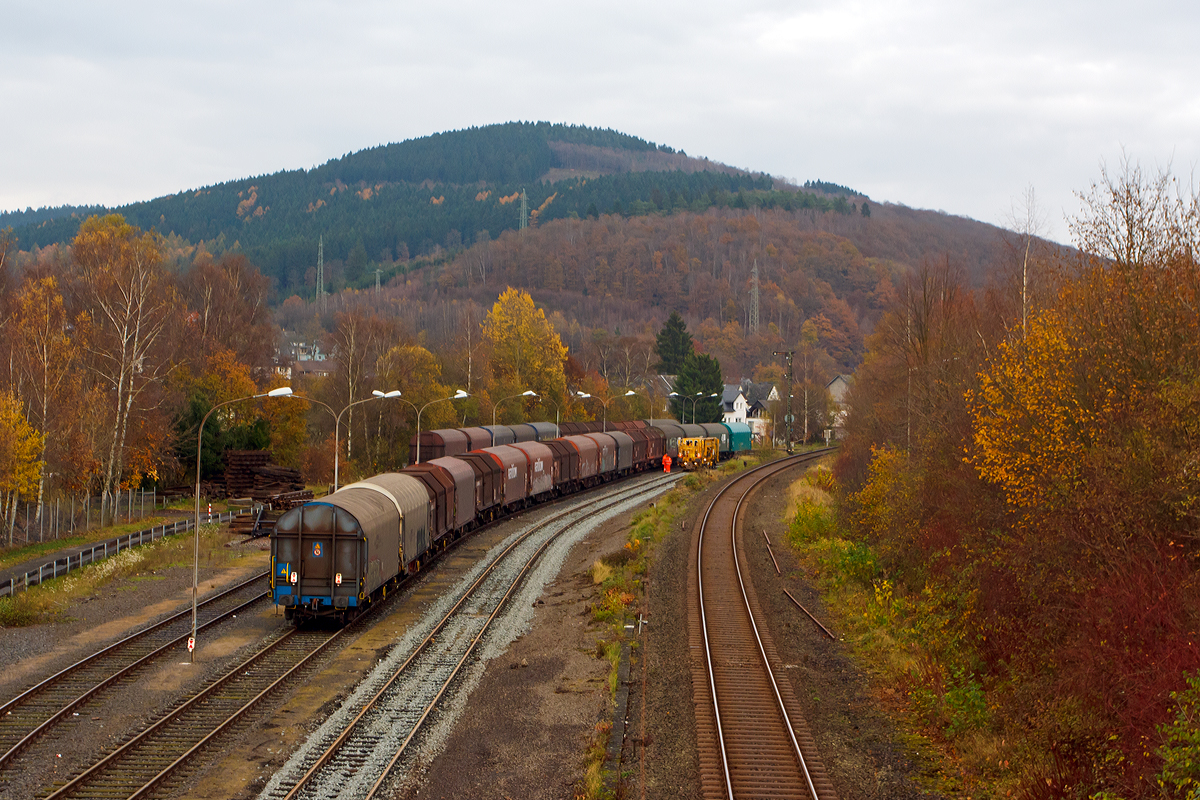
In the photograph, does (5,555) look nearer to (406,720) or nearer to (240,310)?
(406,720)

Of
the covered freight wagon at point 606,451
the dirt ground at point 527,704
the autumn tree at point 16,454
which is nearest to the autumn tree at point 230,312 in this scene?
the autumn tree at point 16,454

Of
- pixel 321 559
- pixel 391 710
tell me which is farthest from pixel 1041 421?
pixel 321 559

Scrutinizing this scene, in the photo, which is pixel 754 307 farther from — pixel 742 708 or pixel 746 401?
pixel 742 708

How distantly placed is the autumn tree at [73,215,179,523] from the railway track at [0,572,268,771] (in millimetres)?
22847

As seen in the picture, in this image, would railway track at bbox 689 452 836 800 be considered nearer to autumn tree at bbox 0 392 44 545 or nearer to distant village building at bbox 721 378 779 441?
autumn tree at bbox 0 392 44 545

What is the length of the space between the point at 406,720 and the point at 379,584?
918cm

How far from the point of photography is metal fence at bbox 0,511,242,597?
31484mm

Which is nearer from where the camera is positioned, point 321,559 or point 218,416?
point 321,559

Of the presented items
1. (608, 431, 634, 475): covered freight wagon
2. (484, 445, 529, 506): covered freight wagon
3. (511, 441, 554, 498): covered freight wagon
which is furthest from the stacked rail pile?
(608, 431, 634, 475): covered freight wagon

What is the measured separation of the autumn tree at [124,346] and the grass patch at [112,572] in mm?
9337

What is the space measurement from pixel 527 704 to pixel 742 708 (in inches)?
177

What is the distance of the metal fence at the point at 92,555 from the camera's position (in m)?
31.5

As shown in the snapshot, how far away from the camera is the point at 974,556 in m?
21.0

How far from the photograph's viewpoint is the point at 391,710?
1891 cm
